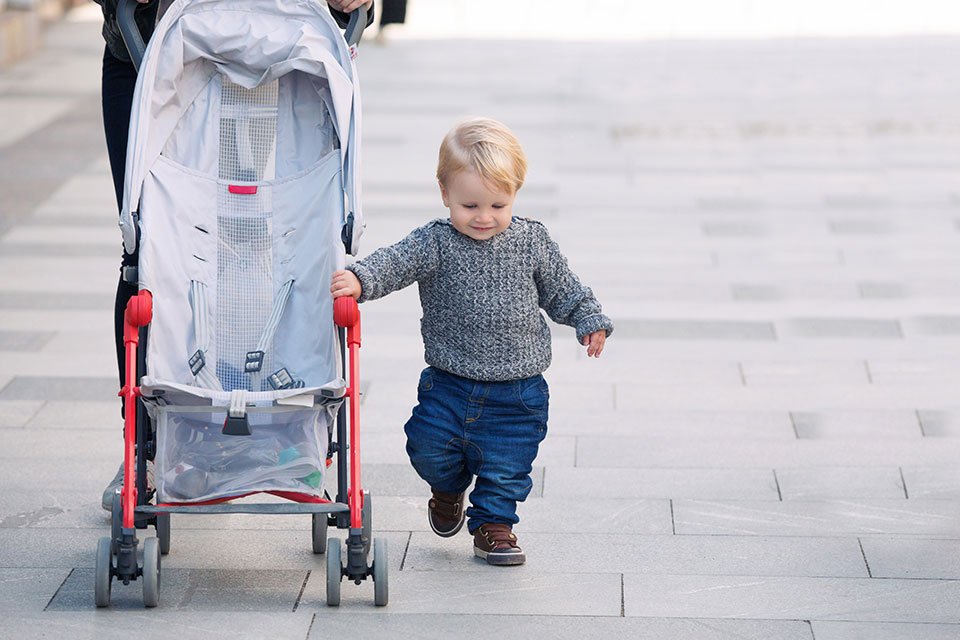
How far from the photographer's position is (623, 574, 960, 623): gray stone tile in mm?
4047

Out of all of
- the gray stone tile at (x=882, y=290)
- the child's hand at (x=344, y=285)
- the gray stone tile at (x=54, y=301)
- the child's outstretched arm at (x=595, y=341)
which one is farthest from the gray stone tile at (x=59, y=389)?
the gray stone tile at (x=882, y=290)

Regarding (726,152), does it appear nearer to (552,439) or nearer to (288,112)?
(552,439)

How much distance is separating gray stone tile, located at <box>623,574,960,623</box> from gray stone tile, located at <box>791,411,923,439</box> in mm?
1326

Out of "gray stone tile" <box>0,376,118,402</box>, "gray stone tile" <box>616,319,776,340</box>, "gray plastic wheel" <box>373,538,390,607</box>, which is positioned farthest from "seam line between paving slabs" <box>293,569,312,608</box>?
"gray stone tile" <box>616,319,776,340</box>

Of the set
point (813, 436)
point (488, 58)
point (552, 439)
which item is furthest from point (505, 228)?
point (488, 58)

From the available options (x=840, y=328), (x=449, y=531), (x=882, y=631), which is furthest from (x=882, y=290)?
(x=882, y=631)

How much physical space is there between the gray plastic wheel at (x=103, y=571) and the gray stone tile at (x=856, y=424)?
2587mm

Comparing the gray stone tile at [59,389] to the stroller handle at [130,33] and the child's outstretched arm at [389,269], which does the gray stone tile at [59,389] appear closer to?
the stroller handle at [130,33]

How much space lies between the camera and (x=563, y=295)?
437 centimetres

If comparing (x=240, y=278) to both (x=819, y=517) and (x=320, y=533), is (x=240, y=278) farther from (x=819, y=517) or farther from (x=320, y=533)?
(x=819, y=517)

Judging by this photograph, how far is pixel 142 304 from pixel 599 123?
8.36 m

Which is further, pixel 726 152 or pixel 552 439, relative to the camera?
pixel 726 152

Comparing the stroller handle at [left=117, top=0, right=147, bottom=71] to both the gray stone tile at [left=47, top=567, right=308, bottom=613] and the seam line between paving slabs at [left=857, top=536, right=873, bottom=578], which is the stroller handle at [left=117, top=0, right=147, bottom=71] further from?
the seam line between paving slabs at [left=857, top=536, right=873, bottom=578]

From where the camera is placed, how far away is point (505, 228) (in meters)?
4.27
